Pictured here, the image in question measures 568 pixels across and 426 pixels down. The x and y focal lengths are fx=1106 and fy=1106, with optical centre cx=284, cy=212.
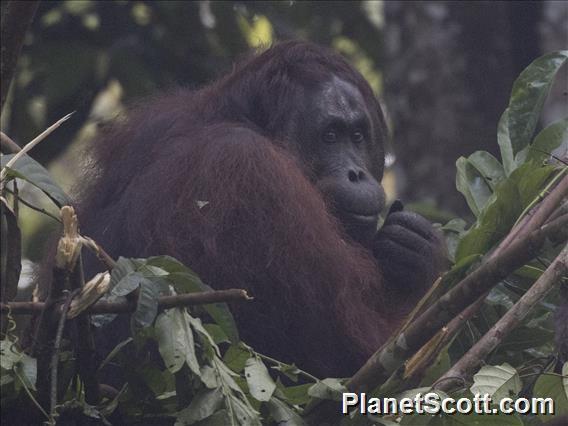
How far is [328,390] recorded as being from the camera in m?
2.55

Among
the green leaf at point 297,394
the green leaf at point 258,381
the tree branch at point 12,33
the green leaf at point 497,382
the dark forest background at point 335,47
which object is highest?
the tree branch at point 12,33

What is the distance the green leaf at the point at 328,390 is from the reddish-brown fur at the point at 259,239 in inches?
24.1

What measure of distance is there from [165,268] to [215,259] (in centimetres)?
64

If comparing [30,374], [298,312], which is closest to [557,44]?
[298,312]

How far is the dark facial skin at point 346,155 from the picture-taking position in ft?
11.8

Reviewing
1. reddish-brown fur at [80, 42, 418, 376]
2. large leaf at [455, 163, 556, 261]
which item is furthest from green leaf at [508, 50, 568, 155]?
reddish-brown fur at [80, 42, 418, 376]

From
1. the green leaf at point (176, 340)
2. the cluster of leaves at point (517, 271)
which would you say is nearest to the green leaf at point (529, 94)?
the cluster of leaves at point (517, 271)

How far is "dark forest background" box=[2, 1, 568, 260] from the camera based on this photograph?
17.0 feet

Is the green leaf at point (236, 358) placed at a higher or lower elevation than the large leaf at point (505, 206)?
lower

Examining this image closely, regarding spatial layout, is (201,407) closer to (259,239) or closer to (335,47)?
(259,239)

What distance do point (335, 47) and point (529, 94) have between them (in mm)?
2814

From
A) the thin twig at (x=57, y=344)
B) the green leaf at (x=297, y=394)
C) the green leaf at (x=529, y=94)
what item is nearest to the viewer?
the thin twig at (x=57, y=344)

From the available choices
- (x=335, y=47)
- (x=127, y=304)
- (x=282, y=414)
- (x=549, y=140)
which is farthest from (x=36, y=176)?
(x=335, y=47)

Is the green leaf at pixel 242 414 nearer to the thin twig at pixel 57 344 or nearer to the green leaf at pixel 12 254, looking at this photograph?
the thin twig at pixel 57 344
